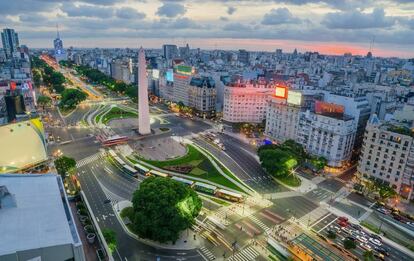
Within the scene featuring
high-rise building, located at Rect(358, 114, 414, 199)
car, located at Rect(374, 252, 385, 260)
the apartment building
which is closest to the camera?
car, located at Rect(374, 252, 385, 260)

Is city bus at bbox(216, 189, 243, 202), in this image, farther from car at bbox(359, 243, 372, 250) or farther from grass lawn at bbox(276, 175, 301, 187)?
car at bbox(359, 243, 372, 250)

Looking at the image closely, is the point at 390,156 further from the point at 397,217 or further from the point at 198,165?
the point at 198,165

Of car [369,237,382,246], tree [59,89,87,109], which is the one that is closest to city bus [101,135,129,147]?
tree [59,89,87,109]

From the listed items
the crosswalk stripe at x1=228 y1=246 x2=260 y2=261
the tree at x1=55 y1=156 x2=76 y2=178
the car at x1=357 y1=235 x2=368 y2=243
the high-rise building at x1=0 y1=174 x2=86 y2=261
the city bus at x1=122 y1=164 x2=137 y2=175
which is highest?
the high-rise building at x1=0 y1=174 x2=86 y2=261

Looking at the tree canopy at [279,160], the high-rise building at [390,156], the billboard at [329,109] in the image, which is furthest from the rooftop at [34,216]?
the billboard at [329,109]

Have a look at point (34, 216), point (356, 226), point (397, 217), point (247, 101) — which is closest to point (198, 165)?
point (356, 226)

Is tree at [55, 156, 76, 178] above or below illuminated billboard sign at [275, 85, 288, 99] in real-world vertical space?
below

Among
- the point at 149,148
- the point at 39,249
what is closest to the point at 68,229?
the point at 39,249
